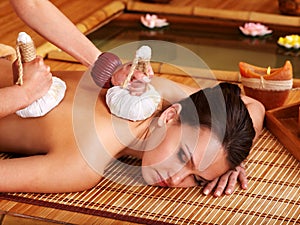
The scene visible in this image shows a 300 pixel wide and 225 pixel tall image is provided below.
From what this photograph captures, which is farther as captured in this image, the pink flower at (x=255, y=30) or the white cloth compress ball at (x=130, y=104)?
the pink flower at (x=255, y=30)

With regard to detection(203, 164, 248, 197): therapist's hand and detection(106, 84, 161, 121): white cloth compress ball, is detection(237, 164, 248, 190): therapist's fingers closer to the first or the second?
detection(203, 164, 248, 197): therapist's hand

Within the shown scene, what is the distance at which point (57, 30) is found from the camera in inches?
101

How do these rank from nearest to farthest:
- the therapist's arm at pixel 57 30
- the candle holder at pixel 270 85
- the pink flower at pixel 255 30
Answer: the therapist's arm at pixel 57 30
the candle holder at pixel 270 85
the pink flower at pixel 255 30

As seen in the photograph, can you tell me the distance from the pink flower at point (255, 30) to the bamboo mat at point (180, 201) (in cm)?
167

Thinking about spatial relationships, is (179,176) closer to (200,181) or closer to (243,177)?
(200,181)

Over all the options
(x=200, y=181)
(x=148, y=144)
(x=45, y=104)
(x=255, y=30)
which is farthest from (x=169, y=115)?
(x=255, y=30)

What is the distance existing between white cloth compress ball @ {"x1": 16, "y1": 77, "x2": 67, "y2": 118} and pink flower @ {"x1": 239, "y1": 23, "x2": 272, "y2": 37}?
6.15 feet

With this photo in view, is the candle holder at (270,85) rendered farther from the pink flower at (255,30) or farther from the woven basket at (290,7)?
the woven basket at (290,7)

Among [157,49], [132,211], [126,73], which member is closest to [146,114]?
[126,73]

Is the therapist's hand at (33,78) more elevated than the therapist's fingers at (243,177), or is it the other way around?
the therapist's hand at (33,78)

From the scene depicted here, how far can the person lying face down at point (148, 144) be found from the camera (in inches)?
84.4

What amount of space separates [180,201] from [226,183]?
0.17 m

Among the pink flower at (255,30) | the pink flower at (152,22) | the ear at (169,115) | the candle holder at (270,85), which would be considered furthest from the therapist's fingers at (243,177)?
the pink flower at (152,22)

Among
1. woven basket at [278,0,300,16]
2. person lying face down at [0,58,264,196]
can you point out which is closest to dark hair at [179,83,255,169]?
person lying face down at [0,58,264,196]
